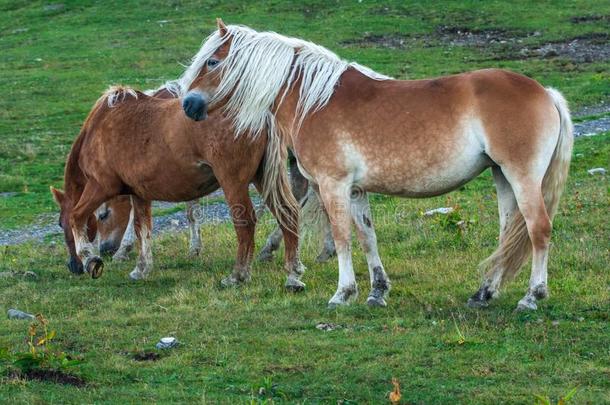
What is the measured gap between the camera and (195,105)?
955cm

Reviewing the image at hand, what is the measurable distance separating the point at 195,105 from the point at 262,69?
69cm

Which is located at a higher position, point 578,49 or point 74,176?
point 74,176

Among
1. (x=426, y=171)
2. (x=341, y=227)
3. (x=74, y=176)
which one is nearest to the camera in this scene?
(x=426, y=171)

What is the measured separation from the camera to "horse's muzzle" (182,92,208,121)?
9539mm

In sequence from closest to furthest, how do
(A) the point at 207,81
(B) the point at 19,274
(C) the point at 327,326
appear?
1. (C) the point at 327,326
2. (A) the point at 207,81
3. (B) the point at 19,274

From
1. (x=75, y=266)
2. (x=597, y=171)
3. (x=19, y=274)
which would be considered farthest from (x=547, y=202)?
(x=597, y=171)

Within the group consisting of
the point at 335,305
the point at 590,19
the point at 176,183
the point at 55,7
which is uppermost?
the point at 176,183

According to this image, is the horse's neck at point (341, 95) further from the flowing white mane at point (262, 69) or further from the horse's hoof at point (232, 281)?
the horse's hoof at point (232, 281)

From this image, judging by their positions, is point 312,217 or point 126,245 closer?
point 312,217

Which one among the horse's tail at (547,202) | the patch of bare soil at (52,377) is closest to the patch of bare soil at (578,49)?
the horse's tail at (547,202)

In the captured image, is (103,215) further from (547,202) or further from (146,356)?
(547,202)

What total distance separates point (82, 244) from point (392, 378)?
17.8ft

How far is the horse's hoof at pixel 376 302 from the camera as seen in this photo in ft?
30.0

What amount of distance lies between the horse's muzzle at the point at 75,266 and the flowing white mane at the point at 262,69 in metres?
2.95
